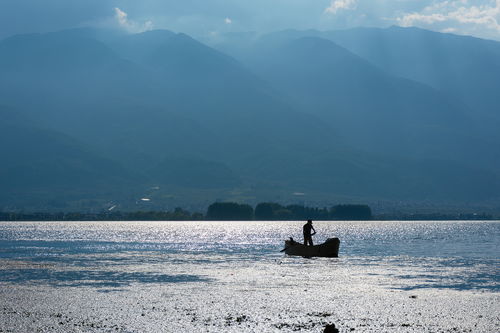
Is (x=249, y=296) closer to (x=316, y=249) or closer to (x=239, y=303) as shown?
(x=239, y=303)

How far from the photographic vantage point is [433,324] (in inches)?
1567

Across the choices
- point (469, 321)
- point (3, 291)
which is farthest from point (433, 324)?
point (3, 291)

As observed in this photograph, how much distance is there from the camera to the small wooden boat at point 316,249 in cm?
9156

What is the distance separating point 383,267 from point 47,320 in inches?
1694

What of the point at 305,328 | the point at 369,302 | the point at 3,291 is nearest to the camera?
the point at 305,328

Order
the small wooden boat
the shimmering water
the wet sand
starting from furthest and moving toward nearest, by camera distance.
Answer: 1. the small wooden boat
2. the shimmering water
3. the wet sand

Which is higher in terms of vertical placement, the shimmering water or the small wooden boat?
the small wooden boat

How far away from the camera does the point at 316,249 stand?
9338 centimetres

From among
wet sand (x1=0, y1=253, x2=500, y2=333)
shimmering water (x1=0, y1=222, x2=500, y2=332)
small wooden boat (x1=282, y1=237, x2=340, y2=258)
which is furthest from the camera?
small wooden boat (x1=282, y1=237, x2=340, y2=258)

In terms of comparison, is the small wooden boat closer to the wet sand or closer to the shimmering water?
the shimmering water

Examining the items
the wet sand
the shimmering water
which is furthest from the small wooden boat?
the wet sand

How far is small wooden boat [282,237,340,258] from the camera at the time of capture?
91.6m

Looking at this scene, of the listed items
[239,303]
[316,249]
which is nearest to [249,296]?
[239,303]

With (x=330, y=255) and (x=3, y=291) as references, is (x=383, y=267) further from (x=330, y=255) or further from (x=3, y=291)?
(x=3, y=291)
